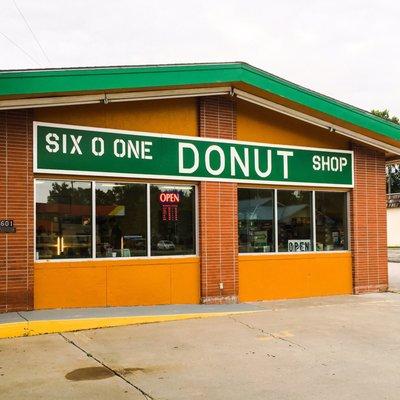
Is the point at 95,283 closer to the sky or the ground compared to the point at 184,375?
closer to the sky

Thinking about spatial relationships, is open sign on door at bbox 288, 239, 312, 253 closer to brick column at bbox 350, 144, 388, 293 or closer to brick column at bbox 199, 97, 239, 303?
brick column at bbox 350, 144, 388, 293

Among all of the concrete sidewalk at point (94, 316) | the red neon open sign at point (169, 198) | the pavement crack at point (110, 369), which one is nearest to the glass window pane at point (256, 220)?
the red neon open sign at point (169, 198)

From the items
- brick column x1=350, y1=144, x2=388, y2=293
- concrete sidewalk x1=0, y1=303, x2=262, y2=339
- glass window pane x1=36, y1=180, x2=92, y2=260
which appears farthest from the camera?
brick column x1=350, y1=144, x2=388, y2=293

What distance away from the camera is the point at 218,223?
12156mm

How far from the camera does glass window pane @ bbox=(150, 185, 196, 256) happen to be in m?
11.6

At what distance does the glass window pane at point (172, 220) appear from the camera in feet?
38.0

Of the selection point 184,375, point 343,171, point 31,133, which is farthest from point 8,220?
point 343,171

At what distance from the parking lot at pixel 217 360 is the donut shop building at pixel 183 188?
1.66 metres

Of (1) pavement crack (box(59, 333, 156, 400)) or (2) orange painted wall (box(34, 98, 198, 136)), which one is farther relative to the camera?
(2) orange painted wall (box(34, 98, 198, 136))

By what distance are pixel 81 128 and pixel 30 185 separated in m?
1.48

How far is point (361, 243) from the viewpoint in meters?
14.3

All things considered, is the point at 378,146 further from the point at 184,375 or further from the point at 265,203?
the point at 184,375

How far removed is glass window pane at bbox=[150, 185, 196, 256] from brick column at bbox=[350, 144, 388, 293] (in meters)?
4.63

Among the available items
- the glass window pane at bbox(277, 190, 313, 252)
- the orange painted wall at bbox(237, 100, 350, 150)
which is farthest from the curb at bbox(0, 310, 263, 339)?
the orange painted wall at bbox(237, 100, 350, 150)
